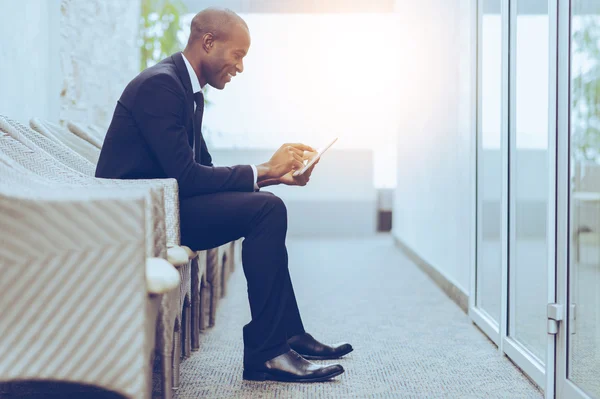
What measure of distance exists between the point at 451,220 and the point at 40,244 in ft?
7.93

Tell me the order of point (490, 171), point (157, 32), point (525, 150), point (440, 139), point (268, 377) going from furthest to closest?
point (157, 32) → point (440, 139) → point (490, 171) → point (525, 150) → point (268, 377)

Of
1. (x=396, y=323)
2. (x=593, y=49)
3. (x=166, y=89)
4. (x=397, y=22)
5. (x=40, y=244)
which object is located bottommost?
(x=396, y=323)

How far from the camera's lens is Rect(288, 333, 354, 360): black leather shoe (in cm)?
200

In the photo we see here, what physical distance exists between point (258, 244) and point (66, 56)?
190 centimetres

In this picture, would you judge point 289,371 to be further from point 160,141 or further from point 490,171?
point 490,171

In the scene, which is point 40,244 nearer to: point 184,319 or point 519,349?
point 184,319

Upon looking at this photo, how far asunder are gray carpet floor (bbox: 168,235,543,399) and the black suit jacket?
55cm

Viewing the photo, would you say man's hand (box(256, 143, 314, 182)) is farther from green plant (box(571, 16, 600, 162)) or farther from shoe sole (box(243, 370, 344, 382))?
green plant (box(571, 16, 600, 162))

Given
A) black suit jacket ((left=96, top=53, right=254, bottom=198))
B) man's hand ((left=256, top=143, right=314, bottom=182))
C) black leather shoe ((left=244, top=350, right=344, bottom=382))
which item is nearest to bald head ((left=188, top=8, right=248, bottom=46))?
black suit jacket ((left=96, top=53, right=254, bottom=198))

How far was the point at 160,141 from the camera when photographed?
→ 171 centimetres

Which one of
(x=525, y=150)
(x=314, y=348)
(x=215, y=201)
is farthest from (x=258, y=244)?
(x=525, y=150)

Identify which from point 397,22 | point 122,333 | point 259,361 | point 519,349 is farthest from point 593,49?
point 397,22

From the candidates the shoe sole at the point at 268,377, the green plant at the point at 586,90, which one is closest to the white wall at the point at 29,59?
the shoe sole at the point at 268,377

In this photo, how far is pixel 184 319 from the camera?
2008mm
